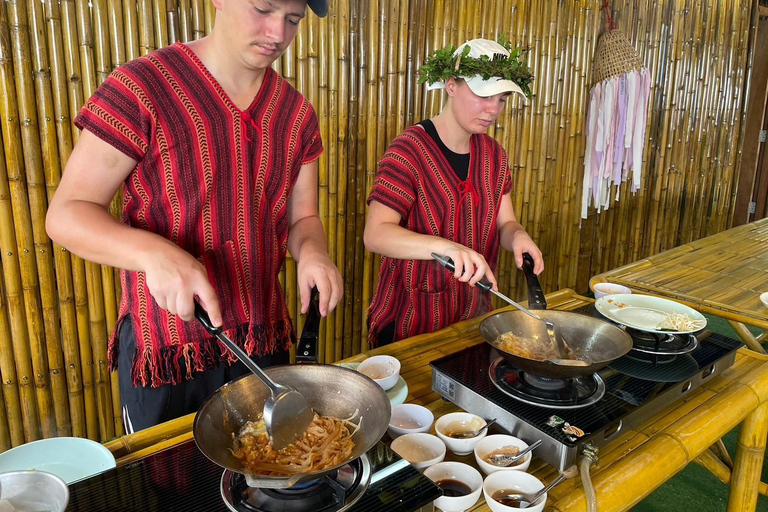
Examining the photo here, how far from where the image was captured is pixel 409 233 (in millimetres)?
2012

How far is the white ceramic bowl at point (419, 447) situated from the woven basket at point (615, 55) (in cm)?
449

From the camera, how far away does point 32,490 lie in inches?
38.3

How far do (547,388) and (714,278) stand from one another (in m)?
2.01

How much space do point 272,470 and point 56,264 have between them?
2281 millimetres

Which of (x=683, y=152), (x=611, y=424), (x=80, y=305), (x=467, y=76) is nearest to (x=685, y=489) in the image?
(x=611, y=424)

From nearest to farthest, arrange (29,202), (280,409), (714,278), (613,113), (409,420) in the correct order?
1. (280,409)
2. (409,420)
3. (29,202)
4. (714,278)
5. (613,113)

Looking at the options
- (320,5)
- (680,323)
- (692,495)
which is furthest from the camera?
(692,495)

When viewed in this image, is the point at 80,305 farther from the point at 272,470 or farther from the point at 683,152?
the point at 683,152

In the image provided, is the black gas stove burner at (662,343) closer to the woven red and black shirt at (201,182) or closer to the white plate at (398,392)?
the white plate at (398,392)

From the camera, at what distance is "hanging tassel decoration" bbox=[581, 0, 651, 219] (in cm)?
477

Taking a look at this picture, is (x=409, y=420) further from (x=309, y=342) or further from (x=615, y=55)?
(x=615, y=55)

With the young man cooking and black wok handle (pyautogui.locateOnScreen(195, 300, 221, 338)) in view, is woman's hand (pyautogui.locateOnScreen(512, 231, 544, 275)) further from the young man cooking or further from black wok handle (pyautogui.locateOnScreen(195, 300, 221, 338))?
black wok handle (pyautogui.locateOnScreen(195, 300, 221, 338))

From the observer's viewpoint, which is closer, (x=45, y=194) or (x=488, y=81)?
(x=488, y=81)

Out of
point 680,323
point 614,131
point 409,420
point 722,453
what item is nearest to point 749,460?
point 722,453
